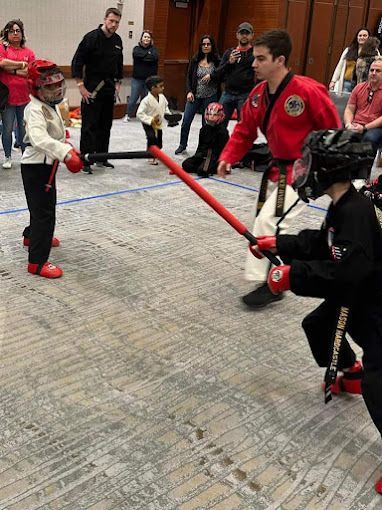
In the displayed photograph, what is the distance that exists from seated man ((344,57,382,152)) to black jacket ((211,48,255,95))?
5.43 feet

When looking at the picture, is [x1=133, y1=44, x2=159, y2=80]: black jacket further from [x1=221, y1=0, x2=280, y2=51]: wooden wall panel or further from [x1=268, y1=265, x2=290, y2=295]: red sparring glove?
[x1=268, y1=265, x2=290, y2=295]: red sparring glove

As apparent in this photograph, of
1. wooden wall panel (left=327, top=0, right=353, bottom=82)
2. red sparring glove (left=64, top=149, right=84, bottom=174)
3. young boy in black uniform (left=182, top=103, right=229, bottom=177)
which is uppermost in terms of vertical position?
wooden wall panel (left=327, top=0, right=353, bottom=82)

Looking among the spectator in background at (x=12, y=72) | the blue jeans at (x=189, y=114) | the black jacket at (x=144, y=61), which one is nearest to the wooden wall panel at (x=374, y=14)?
the black jacket at (x=144, y=61)

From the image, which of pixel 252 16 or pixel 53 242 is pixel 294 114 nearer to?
pixel 53 242

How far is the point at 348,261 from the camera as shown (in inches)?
83.4

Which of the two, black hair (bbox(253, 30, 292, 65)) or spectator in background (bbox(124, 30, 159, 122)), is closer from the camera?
black hair (bbox(253, 30, 292, 65))

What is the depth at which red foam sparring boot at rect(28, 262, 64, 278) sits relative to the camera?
3.96 metres

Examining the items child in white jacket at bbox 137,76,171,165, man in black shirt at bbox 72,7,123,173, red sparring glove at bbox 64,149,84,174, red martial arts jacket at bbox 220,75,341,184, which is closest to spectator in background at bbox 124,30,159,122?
child in white jacket at bbox 137,76,171,165

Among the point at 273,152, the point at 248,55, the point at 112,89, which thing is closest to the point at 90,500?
the point at 273,152

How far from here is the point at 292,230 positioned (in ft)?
17.1

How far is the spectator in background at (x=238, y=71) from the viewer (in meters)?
7.72

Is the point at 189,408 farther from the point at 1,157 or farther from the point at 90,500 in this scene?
the point at 1,157

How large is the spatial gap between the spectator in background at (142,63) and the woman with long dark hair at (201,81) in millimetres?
2548

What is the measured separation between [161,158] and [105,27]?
4358mm
